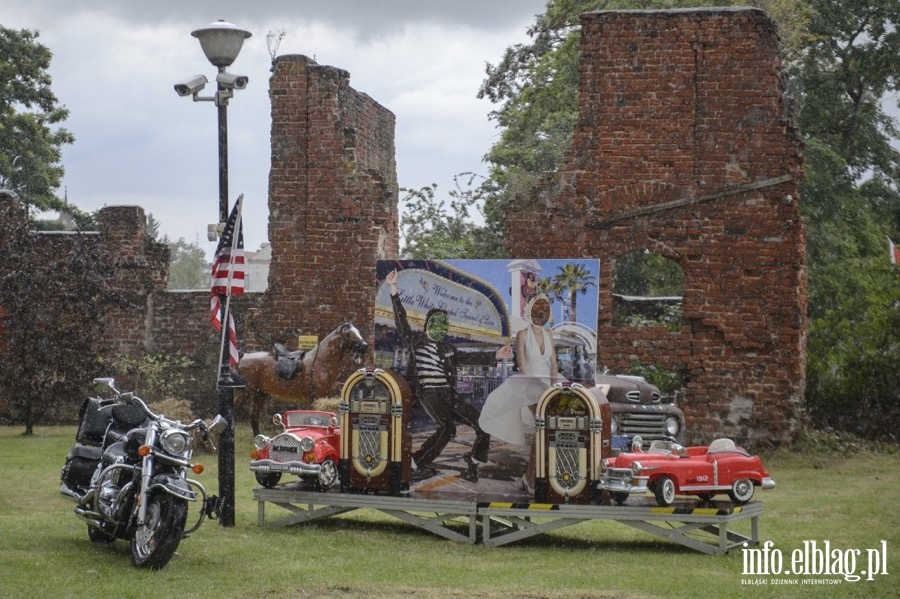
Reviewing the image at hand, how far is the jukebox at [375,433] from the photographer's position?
39.1ft

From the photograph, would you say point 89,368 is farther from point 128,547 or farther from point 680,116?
point 128,547

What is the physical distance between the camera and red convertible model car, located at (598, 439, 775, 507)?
11.2 metres

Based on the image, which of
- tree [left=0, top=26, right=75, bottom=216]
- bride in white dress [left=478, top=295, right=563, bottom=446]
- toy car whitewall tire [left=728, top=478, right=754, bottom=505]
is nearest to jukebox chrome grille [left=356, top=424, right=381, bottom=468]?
bride in white dress [left=478, top=295, right=563, bottom=446]

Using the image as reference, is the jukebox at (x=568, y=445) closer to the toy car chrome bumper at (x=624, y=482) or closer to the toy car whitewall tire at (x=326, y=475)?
the toy car chrome bumper at (x=624, y=482)

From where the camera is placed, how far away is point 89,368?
2258cm

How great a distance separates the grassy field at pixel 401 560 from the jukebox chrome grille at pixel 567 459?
61 centimetres

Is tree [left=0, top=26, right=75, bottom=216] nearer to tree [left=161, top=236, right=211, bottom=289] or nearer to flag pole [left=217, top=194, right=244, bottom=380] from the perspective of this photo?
flag pole [left=217, top=194, right=244, bottom=380]

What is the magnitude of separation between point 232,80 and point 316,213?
28.5ft

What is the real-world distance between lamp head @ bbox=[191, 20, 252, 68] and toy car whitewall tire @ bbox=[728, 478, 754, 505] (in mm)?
6064

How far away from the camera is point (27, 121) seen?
1462 inches

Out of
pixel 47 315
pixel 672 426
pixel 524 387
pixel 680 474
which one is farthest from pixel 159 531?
pixel 47 315

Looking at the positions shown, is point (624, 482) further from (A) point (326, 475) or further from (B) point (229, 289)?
(B) point (229, 289)

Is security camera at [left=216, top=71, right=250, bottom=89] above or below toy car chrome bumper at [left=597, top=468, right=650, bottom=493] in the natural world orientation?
above

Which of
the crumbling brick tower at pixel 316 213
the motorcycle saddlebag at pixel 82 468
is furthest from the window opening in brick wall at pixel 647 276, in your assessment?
the motorcycle saddlebag at pixel 82 468
